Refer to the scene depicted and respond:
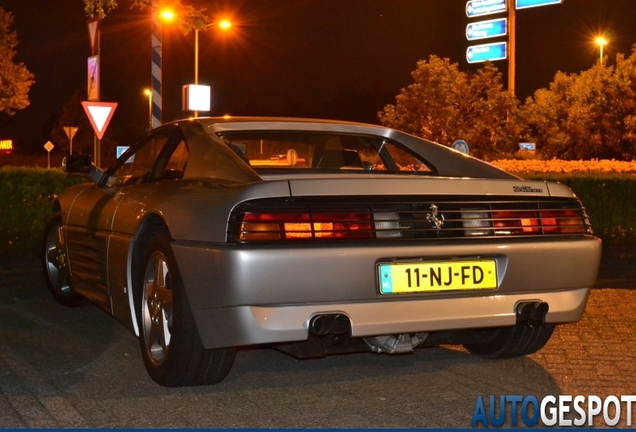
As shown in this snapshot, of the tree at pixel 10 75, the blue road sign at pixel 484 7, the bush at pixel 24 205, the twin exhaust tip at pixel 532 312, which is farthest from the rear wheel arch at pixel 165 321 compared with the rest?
the tree at pixel 10 75

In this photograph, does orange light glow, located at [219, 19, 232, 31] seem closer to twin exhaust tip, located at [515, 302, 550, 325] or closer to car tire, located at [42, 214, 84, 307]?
car tire, located at [42, 214, 84, 307]

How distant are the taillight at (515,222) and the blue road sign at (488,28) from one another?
3250 cm

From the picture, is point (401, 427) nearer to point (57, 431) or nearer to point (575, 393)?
point (575, 393)

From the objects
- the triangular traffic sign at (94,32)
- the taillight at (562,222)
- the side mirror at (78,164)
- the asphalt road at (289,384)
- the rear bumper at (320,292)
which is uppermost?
the triangular traffic sign at (94,32)

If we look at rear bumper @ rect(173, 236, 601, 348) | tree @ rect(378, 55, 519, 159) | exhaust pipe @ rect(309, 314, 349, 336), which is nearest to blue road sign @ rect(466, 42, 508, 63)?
tree @ rect(378, 55, 519, 159)

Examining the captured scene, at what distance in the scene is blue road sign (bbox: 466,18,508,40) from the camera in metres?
36.9

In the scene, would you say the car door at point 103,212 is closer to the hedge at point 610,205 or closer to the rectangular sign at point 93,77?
the hedge at point 610,205

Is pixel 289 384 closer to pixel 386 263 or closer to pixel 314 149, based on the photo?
pixel 386 263

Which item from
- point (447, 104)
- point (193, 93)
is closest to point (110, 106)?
point (193, 93)

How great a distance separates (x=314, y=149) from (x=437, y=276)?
1854 millimetres

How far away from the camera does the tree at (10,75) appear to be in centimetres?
5334

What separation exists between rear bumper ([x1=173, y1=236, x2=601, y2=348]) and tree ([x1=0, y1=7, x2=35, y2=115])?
52.1 meters

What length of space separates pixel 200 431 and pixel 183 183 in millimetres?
1528

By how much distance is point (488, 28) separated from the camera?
37281mm
